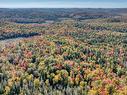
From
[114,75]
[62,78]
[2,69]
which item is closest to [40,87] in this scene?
[62,78]

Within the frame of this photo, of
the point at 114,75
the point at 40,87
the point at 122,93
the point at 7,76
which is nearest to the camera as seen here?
the point at 122,93

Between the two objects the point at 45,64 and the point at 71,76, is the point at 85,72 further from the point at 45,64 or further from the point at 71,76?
the point at 45,64

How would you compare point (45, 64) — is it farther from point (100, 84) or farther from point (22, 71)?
point (100, 84)

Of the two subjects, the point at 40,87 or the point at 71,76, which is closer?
the point at 40,87

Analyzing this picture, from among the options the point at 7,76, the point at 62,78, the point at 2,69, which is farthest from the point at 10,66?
the point at 62,78

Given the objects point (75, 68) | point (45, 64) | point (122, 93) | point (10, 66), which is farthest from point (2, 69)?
point (122, 93)

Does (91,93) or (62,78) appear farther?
(62,78)

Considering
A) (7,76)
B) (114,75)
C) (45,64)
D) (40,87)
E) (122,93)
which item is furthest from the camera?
(45,64)

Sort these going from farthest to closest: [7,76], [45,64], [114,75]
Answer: [45,64]
[114,75]
[7,76]

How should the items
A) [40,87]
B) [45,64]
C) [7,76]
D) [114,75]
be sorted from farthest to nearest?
[45,64] < [114,75] < [7,76] < [40,87]
